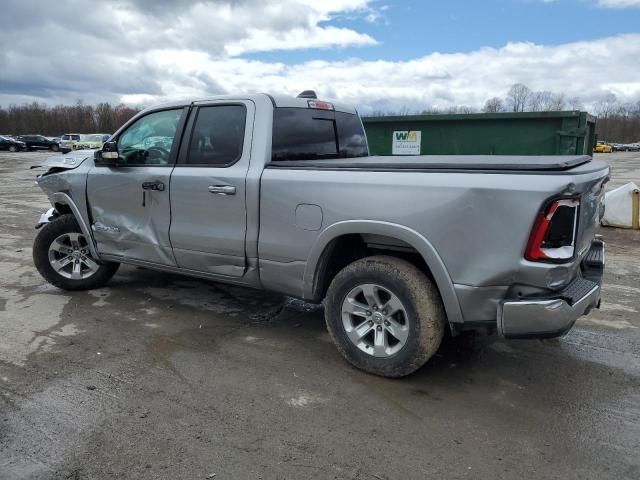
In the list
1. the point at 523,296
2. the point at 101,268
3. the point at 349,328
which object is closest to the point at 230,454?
the point at 349,328

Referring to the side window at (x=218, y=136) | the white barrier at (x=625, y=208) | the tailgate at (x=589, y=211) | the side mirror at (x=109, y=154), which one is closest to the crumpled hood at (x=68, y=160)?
the side mirror at (x=109, y=154)

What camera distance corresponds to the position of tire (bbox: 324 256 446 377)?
331 cm

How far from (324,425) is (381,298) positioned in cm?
94

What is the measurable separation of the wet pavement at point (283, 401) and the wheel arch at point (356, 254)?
59 cm

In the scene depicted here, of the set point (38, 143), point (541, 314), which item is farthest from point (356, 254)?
point (38, 143)

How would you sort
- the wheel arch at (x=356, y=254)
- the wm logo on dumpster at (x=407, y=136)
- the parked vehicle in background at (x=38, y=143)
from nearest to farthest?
the wheel arch at (x=356, y=254) < the wm logo on dumpster at (x=407, y=136) < the parked vehicle in background at (x=38, y=143)

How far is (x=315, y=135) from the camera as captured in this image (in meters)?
4.52

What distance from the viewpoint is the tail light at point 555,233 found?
9.29 feet

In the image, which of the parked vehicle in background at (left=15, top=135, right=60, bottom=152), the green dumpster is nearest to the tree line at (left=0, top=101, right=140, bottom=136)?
the parked vehicle in background at (left=15, top=135, right=60, bottom=152)

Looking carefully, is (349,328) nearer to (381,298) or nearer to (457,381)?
(381,298)

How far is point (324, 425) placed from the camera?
9.97 ft

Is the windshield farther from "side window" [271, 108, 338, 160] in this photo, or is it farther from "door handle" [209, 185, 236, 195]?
"door handle" [209, 185, 236, 195]

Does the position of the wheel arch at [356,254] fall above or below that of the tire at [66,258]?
above

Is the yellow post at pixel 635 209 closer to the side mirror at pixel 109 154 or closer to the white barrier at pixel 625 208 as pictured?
the white barrier at pixel 625 208
